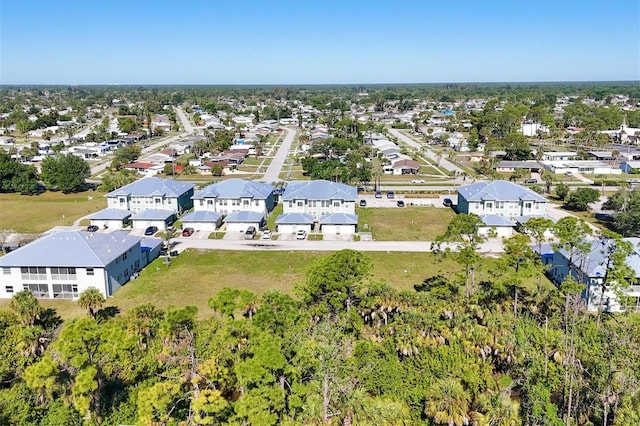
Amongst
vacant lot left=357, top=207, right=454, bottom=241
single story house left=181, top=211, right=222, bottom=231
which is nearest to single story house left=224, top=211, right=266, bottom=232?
single story house left=181, top=211, right=222, bottom=231

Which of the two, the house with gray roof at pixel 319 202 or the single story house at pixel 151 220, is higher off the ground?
the house with gray roof at pixel 319 202

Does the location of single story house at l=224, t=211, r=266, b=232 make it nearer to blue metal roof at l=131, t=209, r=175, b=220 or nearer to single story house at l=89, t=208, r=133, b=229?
blue metal roof at l=131, t=209, r=175, b=220

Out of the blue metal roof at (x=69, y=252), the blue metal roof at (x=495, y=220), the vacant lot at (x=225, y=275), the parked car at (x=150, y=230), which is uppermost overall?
the blue metal roof at (x=69, y=252)

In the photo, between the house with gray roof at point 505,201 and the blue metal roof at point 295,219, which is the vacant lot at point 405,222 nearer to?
the house with gray roof at point 505,201

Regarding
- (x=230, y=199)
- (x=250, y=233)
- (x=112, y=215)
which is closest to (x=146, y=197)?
(x=112, y=215)

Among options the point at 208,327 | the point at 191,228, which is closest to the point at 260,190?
the point at 191,228

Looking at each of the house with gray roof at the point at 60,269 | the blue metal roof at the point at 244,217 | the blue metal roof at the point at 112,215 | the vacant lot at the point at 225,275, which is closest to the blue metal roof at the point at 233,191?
the blue metal roof at the point at 244,217

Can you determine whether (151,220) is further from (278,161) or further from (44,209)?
(278,161)
